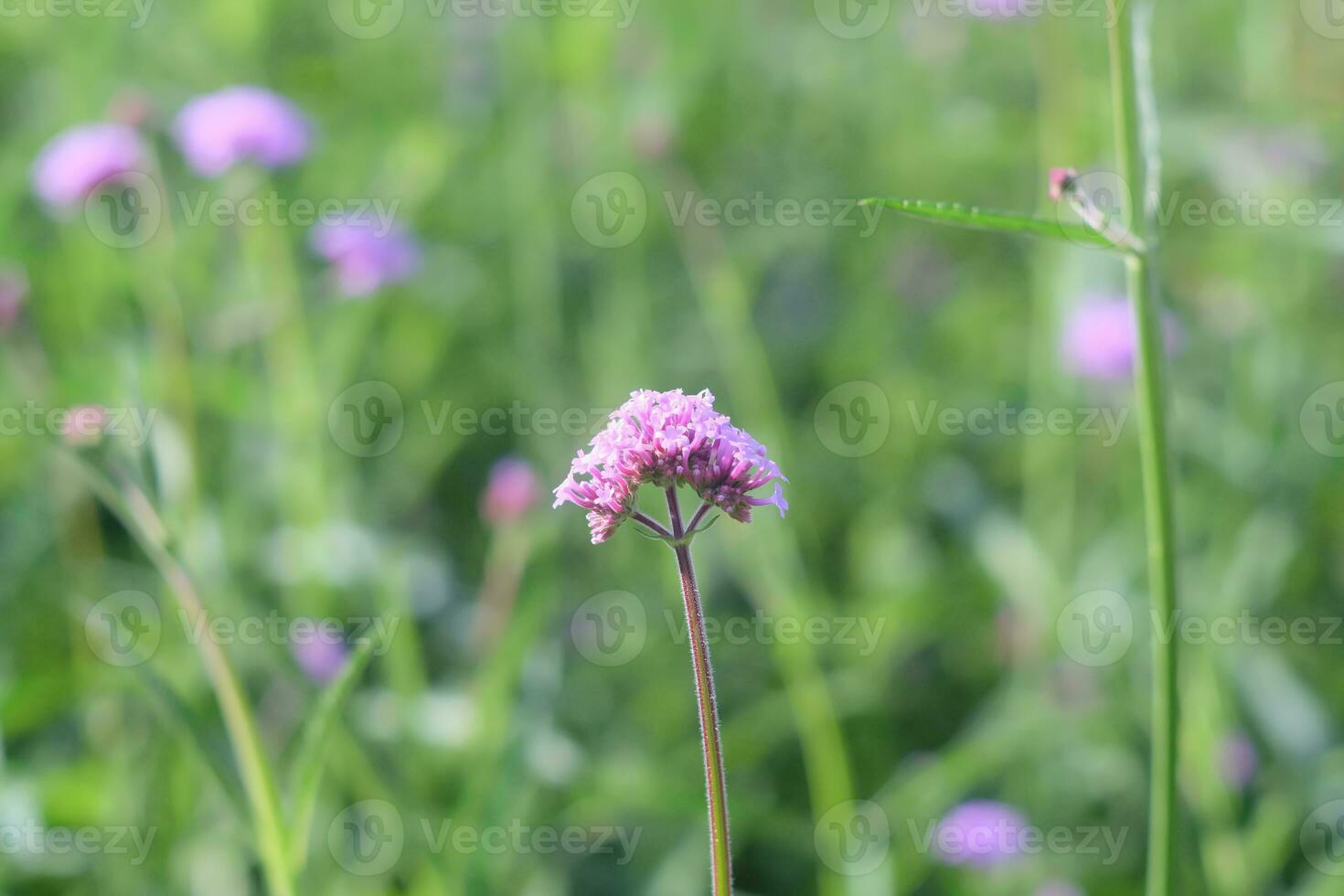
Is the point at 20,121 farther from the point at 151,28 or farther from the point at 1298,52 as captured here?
the point at 1298,52

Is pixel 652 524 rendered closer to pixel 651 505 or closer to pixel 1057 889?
pixel 1057 889

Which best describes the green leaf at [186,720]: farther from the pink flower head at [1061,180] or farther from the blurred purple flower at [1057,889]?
the blurred purple flower at [1057,889]

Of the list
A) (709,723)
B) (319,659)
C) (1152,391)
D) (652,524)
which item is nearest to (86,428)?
(652,524)

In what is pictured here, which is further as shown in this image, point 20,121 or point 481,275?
point 20,121

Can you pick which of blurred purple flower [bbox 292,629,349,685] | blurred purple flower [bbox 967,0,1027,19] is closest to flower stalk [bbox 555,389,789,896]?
blurred purple flower [bbox 292,629,349,685]

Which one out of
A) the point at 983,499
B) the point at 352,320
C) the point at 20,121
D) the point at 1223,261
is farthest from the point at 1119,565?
the point at 20,121

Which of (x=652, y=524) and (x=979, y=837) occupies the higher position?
(x=652, y=524)

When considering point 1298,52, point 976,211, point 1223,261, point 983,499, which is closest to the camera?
point 976,211
